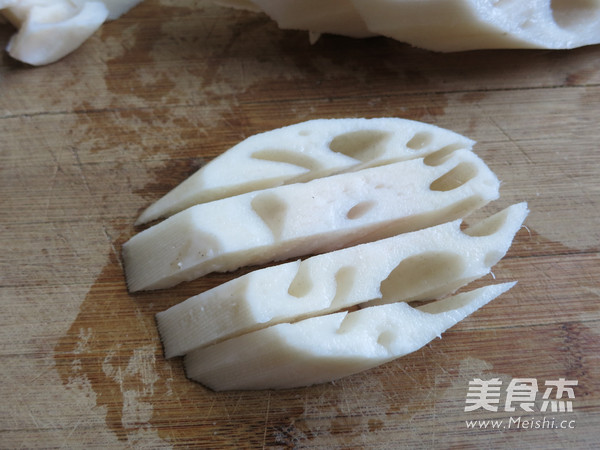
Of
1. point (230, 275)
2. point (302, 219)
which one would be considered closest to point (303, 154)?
point (302, 219)

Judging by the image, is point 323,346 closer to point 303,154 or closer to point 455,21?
point 303,154

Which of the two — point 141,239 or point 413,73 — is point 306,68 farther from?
point 141,239

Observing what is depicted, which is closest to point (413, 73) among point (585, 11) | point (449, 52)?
point (449, 52)

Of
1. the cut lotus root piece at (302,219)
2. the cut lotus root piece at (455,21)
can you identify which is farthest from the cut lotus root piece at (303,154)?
the cut lotus root piece at (455,21)

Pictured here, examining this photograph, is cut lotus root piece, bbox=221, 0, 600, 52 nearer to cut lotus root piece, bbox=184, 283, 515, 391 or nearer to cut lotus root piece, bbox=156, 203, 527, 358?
cut lotus root piece, bbox=156, 203, 527, 358

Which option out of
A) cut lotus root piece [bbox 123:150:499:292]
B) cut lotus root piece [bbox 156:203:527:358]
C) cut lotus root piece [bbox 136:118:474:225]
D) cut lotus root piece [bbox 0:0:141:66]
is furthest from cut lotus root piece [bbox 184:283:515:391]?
cut lotus root piece [bbox 0:0:141:66]

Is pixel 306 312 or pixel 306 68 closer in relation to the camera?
pixel 306 312
